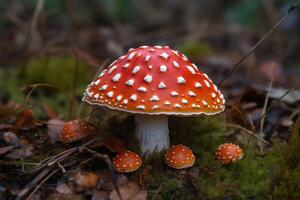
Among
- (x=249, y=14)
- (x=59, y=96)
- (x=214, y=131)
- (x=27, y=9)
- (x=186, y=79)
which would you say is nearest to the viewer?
(x=186, y=79)

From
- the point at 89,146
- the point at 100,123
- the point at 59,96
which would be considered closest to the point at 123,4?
the point at 59,96

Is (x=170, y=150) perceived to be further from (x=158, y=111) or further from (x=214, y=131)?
(x=214, y=131)

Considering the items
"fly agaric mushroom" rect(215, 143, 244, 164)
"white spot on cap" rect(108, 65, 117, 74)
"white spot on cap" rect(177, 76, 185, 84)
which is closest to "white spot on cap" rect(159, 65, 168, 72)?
"white spot on cap" rect(177, 76, 185, 84)

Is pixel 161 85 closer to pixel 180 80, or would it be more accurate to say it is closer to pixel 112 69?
pixel 180 80

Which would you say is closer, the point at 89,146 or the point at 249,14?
the point at 89,146

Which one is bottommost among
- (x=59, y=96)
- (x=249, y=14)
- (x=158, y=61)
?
(x=59, y=96)

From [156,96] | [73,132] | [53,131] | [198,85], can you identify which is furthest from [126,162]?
[53,131]
